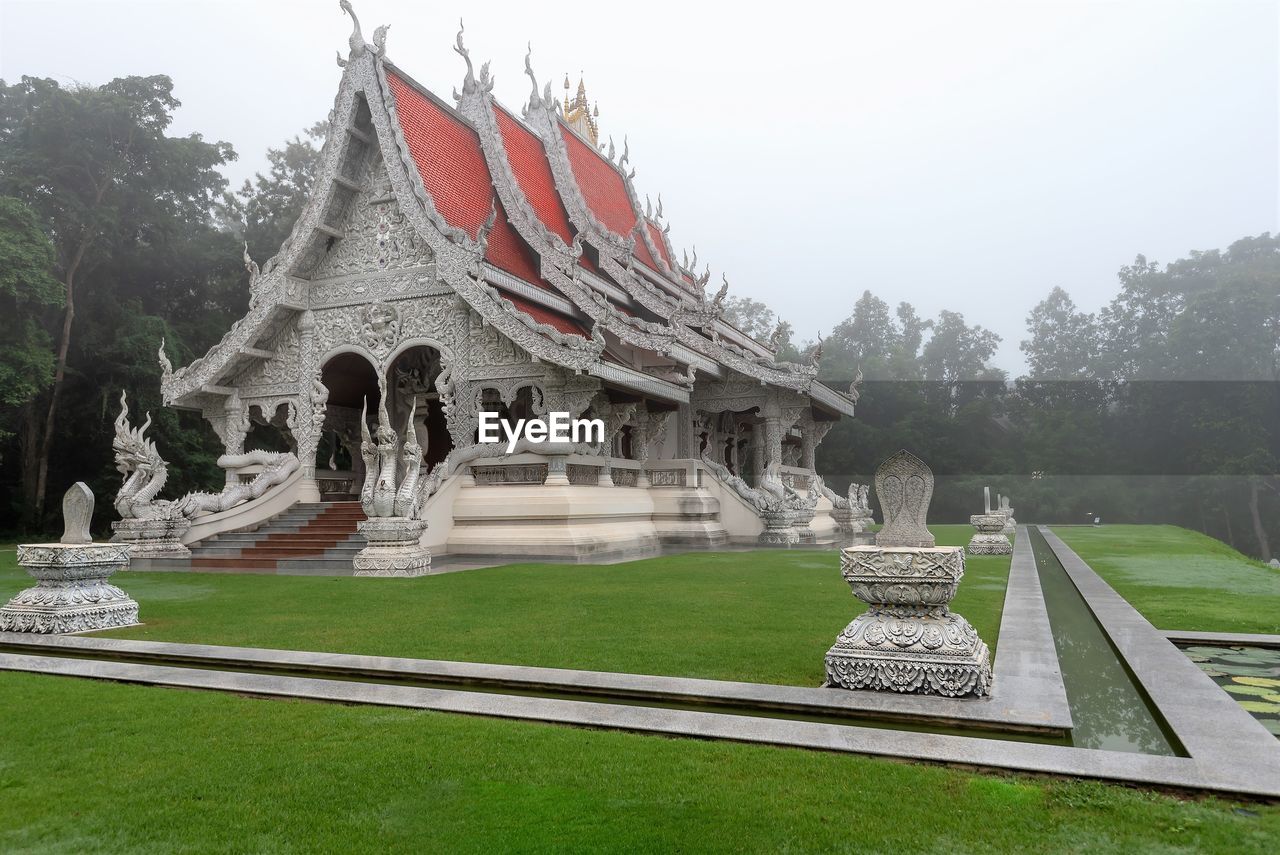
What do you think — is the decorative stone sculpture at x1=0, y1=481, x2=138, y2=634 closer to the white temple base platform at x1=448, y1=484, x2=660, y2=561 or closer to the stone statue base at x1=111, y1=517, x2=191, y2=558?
the stone statue base at x1=111, y1=517, x2=191, y2=558

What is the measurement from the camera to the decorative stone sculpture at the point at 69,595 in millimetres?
5535

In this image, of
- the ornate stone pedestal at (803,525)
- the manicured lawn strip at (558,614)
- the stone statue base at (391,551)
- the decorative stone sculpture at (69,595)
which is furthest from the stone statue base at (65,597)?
the ornate stone pedestal at (803,525)

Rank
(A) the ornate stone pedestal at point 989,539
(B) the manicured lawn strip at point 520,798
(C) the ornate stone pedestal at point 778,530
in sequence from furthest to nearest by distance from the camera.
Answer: (C) the ornate stone pedestal at point 778,530
(A) the ornate stone pedestal at point 989,539
(B) the manicured lawn strip at point 520,798

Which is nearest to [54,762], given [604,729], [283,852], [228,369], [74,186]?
[283,852]

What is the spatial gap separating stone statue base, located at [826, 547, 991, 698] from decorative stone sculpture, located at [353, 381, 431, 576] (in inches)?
254

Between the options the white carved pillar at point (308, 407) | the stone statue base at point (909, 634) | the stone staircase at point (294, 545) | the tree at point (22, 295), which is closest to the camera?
the stone statue base at point (909, 634)

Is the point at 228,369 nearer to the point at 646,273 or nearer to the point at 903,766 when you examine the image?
the point at 646,273

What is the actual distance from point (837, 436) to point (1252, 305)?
16342 millimetres

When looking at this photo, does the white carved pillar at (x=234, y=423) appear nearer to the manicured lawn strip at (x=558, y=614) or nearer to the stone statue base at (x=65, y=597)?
the manicured lawn strip at (x=558, y=614)

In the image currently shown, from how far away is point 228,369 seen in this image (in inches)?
499

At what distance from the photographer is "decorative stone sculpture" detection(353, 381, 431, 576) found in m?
9.33

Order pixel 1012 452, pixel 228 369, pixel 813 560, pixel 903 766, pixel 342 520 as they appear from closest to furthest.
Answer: pixel 903 766 < pixel 813 560 < pixel 342 520 < pixel 228 369 < pixel 1012 452

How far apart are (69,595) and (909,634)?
17.1ft

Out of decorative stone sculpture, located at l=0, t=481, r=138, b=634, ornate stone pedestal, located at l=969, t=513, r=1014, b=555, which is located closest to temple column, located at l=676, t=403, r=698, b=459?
ornate stone pedestal, located at l=969, t=513, r=1014, b=555
